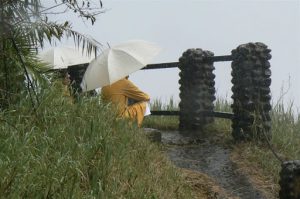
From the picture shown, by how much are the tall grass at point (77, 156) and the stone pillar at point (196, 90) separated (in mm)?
3031

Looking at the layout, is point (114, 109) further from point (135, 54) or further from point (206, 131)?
point (206, 131)

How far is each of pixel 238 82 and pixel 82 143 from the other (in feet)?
13.3

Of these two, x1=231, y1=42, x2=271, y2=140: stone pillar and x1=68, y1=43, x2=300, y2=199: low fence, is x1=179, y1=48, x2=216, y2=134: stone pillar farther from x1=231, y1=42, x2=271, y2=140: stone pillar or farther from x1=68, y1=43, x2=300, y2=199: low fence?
x1=231, y1=42, x2=271, y2=140: stone pillar

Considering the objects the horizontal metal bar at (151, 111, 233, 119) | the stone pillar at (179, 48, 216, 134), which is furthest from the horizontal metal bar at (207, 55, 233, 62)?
the horizontal metal bar at (151, 111, 233, 119)

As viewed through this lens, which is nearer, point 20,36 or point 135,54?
point 20,36

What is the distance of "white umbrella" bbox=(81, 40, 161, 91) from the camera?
803 centimetres

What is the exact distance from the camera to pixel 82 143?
5832 mm

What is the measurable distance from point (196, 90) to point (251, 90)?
5.57ft

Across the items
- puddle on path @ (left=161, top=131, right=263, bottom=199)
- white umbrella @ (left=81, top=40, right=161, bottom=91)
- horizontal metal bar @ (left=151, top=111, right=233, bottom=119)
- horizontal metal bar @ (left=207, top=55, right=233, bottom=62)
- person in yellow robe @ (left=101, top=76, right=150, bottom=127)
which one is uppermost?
horizontal metal bar @ (left=207, top=55, right=233, bottom=62)

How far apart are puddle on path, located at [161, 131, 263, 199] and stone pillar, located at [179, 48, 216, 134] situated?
1.72 ft

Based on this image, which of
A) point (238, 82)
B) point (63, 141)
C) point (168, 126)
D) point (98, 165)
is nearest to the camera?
point (98, 165)

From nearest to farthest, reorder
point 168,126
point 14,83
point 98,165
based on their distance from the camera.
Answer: point 98,165 → point 14,83 → point 168,126

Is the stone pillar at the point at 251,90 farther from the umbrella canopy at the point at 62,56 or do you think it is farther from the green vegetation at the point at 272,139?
the umbrella canopy at the point at 62,56

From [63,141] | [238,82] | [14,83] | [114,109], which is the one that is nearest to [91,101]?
[114,109]
